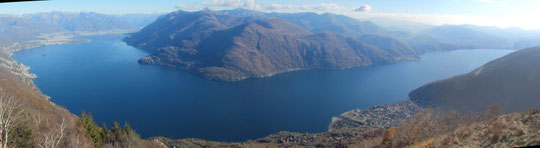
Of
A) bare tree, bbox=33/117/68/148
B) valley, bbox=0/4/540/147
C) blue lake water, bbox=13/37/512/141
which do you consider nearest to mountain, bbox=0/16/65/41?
valley, bbox=0/4/540/147

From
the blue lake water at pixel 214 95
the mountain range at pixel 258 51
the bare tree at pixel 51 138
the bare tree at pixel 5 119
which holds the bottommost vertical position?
the blue lake water at pixel 214 95

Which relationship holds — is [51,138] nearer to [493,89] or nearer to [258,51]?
[493,89]

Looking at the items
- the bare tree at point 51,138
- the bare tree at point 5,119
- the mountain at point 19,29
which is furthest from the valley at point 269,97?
the mountain at point 19,29

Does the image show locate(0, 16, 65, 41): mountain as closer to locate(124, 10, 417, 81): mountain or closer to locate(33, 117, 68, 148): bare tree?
locate(124, 10, 417, 81): mountain

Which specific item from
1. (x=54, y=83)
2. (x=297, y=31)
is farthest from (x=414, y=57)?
(x=54, y=83)

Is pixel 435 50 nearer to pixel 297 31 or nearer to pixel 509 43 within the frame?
pixel 509 43

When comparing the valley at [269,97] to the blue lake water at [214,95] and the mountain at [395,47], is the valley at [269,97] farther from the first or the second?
the mountain at [395,47]
